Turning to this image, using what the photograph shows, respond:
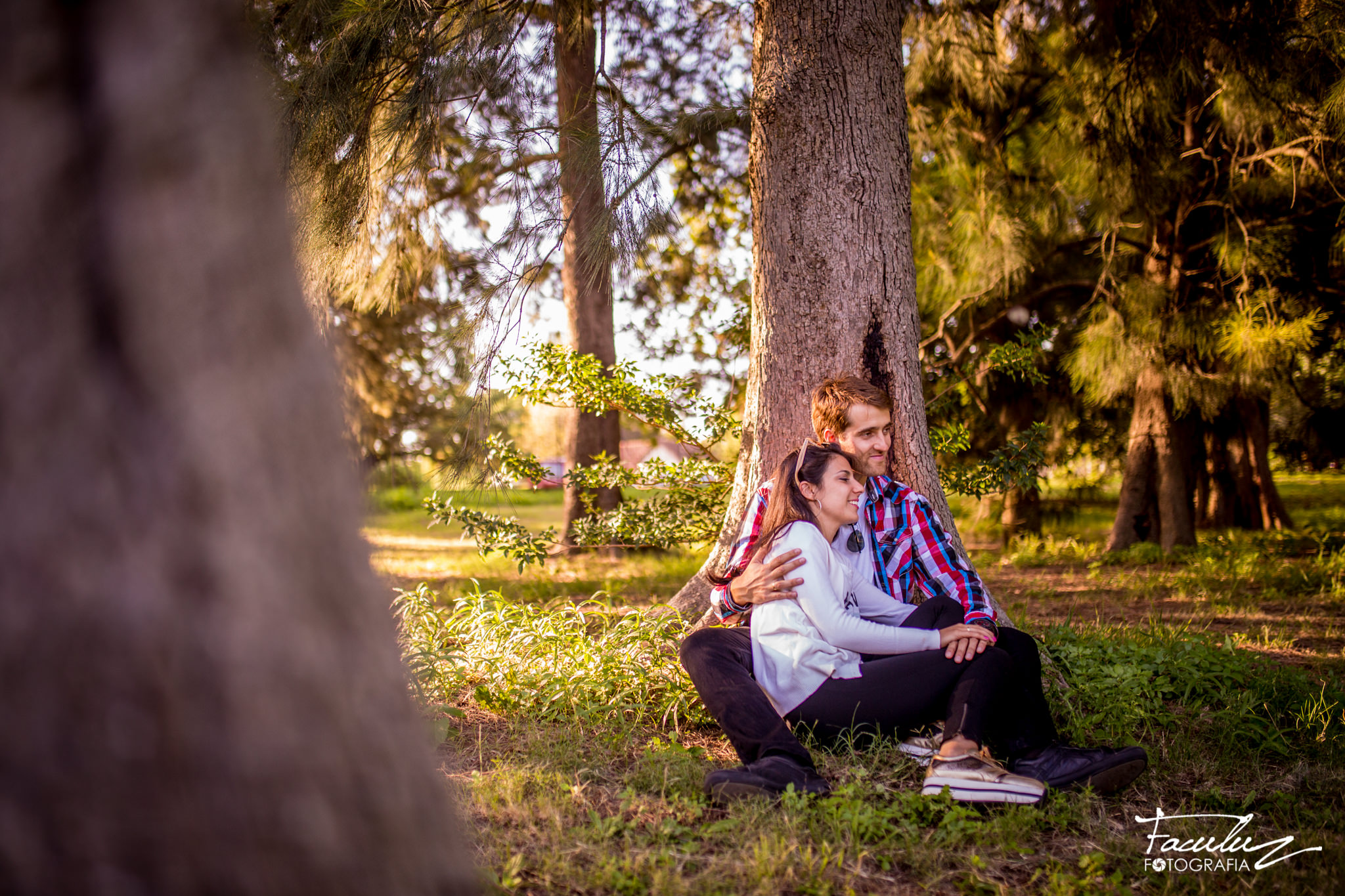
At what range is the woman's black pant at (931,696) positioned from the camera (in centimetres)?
236

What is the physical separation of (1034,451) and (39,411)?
4.50 metres

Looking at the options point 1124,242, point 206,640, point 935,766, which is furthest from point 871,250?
point 1124,242

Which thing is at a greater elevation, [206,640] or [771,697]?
[206,640]

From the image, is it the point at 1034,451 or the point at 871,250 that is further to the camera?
the point at 1034,451

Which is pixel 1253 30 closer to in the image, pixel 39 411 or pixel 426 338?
pixel 39 411

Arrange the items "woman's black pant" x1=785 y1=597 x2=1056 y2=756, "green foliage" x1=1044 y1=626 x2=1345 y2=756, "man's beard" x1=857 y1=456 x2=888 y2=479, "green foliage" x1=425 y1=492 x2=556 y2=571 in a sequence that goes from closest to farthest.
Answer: "woman's black pant" x1=785 y1=597 x2=1056 y2=756, "green foliage" x1=1044 y1=626 x2=1345 y2=756, "man's beard" x1=857 y1=456 x2=888 y2=479, "green foliage" x1=425 y1=492 x2=556 y2=571

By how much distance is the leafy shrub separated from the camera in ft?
9.50

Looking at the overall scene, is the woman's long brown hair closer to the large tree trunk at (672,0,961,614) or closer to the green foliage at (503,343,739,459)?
the large tree trunk at (672,0,961,614)

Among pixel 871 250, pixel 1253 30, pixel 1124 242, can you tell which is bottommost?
pixel 871 250

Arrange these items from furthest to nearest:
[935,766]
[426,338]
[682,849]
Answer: [426,338], [935,766], [682,849]

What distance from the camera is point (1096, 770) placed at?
7.40 feet
